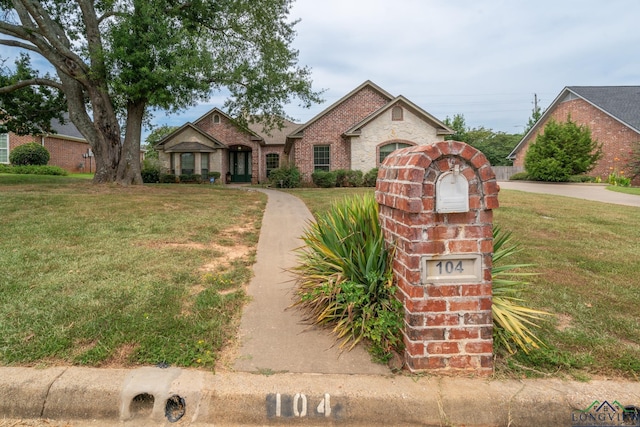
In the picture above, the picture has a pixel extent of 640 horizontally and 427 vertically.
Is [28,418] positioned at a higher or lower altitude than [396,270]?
lower

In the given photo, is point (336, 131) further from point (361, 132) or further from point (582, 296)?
point (582, 296)

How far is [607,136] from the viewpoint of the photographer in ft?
84.7

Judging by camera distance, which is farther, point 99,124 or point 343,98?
point 343,98

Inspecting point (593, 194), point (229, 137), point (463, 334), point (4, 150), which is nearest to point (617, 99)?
point (593, 194)

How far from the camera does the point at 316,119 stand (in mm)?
20406

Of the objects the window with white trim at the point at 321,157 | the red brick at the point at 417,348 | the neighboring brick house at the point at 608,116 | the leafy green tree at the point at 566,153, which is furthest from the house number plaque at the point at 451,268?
the neighboring brick house at the point at 608,116

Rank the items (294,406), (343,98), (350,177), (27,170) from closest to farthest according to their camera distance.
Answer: (294,406)
(350,177)
(343,98)
(27,170)

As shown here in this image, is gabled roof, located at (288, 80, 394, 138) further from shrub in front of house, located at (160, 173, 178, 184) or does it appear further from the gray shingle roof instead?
the gray shingle roof

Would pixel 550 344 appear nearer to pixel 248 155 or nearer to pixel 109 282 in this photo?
pixel 109 282

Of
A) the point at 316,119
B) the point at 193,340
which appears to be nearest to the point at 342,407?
the point at 193,340

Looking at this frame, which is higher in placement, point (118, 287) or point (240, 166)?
point (240, 166)

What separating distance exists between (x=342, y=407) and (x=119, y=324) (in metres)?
1.93

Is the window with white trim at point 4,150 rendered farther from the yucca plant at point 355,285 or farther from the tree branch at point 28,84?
the yucca plant at point 355,285

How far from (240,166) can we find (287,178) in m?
9.96
